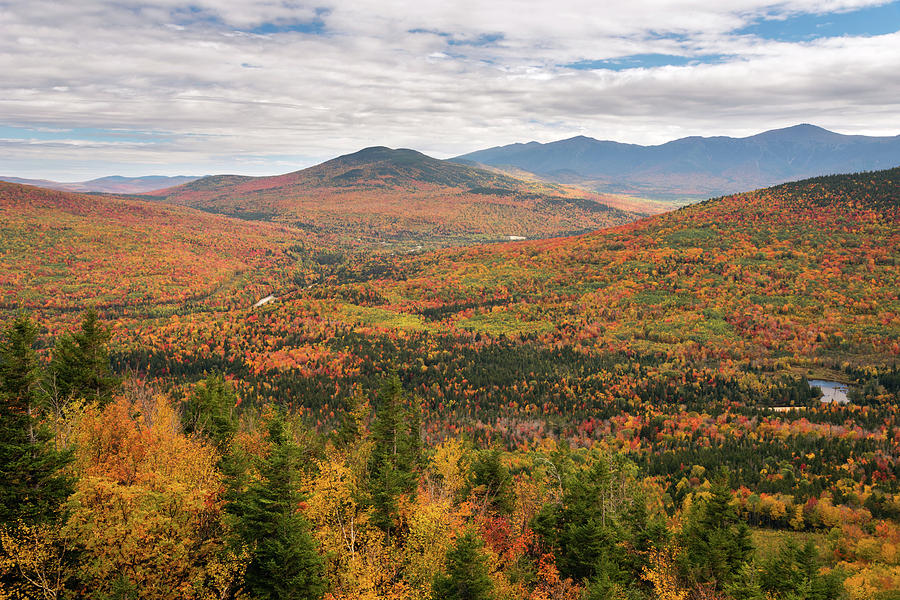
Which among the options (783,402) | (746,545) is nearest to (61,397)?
(746,545)

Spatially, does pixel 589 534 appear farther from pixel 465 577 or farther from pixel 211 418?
pixel 211 418

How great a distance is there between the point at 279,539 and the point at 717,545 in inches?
1955

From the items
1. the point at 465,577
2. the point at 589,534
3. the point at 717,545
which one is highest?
the point at 465,577

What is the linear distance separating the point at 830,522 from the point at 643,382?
90.2m

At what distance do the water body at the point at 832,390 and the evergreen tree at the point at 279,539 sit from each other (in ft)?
666

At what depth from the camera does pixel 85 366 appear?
206 feet

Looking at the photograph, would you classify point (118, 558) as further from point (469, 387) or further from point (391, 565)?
point (469, 387)

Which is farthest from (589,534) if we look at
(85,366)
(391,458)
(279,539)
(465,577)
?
(85,366)

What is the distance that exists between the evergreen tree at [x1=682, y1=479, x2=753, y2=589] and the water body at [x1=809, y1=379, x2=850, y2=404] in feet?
506

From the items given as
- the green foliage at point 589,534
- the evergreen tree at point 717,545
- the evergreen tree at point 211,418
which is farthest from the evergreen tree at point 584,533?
the evergreen tree at point 211,418

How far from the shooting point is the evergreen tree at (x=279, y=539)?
36531mm

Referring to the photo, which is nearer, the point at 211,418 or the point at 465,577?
the point at 465,577

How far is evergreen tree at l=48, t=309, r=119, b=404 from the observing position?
60594 millimetres

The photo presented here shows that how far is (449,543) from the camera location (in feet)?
138
